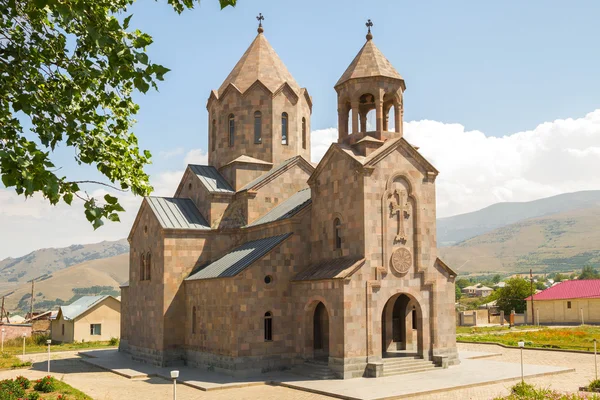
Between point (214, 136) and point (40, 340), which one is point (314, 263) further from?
point (40, 340)

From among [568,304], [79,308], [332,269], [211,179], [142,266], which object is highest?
[211,179]

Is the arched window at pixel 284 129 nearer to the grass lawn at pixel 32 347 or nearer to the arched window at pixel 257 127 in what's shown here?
the arched window at pixel 257 127

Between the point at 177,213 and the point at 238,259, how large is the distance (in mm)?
5266

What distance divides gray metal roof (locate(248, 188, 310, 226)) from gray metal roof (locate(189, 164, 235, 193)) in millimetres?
2819

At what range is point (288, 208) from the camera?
27.4 m

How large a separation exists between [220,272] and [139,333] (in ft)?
23.3

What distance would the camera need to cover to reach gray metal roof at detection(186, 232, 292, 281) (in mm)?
24548

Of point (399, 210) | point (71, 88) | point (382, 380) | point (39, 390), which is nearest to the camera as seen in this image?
point (71, 88)

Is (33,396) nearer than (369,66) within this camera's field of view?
Yes

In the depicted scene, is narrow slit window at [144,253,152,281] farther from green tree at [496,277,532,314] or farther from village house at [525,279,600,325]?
green tree at [496,277,532,314]

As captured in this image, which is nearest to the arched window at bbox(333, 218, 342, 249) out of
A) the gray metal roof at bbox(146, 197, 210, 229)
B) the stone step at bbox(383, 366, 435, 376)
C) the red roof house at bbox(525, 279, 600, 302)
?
the stone step at bbox(383, 366, 435, 376)

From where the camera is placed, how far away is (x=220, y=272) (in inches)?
994

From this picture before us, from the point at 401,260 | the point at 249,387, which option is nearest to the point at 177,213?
the point at 249,387

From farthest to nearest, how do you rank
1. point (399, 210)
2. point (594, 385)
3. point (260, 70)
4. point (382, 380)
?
point (260, 70) → point (399, 210) → point (382, 380) → point (594, 385)
